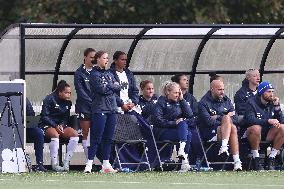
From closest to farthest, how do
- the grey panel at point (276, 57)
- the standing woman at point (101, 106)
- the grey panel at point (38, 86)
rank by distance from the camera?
the standing woman at point (101, 106) → the grey panel at point (38, 86) → the grey panel at point (276, 57)

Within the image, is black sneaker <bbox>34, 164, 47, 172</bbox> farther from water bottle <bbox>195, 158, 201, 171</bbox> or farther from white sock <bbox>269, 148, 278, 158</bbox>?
white sock <bbox>269, 148, 278, 158</bbox>

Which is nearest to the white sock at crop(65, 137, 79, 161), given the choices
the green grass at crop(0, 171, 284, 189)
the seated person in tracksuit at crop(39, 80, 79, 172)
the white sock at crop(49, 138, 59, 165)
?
the seated person in tracksuit at crop(39, 80, 79, 172)

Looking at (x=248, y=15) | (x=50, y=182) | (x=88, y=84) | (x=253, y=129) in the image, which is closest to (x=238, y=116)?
(x=253, y=129)

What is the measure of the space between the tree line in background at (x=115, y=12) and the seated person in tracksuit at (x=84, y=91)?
14330mm

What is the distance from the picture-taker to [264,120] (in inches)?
1051

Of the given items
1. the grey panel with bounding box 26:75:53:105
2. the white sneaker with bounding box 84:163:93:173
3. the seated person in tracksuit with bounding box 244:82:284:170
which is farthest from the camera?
the grey panel with bounding box 26:75:53:105

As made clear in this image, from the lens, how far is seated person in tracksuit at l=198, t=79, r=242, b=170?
2652 centimetres

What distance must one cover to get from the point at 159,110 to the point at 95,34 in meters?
2.34

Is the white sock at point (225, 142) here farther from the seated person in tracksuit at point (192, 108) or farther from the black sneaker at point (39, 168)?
the black sneaker at point (39, 168)

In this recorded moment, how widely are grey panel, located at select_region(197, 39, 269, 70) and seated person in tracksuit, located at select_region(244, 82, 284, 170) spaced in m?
2.18

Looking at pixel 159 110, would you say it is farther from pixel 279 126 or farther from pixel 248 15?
pixel 248 15

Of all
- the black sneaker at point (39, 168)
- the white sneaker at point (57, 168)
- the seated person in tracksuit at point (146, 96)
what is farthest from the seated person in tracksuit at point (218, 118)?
the black sneaker at point (39, 168)

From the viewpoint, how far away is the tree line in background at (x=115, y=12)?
41.5 m

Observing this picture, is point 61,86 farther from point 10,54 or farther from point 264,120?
point 264,120
